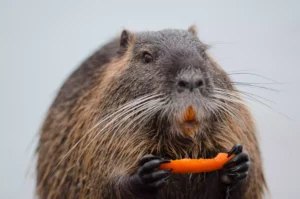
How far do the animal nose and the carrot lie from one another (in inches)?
20.8

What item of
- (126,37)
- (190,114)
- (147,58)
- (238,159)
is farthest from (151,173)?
(126,37)

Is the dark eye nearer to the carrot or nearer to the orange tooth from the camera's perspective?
the orange tooth

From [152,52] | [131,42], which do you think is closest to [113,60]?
[131,42]

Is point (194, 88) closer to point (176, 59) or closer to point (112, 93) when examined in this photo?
point (176, 59)

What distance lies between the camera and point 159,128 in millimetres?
4551

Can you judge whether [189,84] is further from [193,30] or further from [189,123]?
[193,30]

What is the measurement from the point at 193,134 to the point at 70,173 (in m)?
1.40

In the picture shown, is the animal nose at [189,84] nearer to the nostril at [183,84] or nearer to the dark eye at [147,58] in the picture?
the nostril at [183,84]

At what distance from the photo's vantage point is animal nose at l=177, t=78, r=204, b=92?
13.6 feet

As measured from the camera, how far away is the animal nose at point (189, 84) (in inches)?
163

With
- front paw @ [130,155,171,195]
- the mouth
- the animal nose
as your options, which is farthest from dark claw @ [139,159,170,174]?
the animal nose

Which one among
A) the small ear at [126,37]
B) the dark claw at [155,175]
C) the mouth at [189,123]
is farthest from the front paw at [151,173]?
the small ear at [126,37]

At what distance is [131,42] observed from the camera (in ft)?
16.8

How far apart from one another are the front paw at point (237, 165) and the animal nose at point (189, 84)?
556 millimetres
